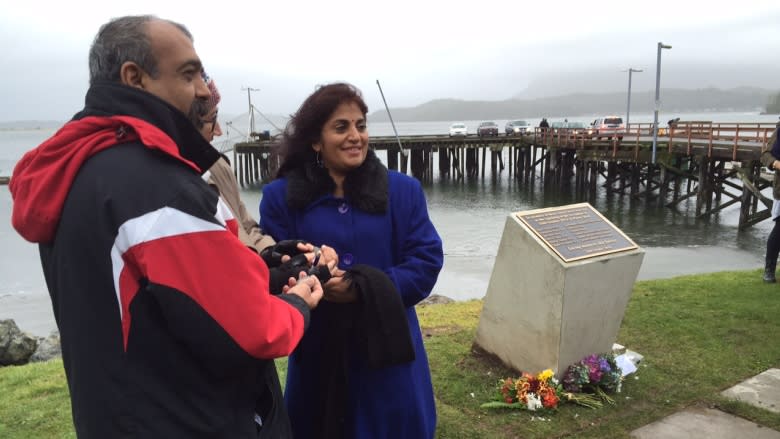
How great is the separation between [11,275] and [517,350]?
45.0 ft

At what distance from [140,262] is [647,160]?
2408cm

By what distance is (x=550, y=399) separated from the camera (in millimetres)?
3789

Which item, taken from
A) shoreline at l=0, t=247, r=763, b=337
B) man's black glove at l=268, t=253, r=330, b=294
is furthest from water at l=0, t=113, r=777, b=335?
man's black glove at l=268, t=253, r=330, b=294

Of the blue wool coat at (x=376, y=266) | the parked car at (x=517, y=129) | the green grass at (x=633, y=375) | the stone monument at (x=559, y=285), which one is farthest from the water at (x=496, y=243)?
the parked car at (x=517, y=129)

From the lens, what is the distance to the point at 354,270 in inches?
90.5

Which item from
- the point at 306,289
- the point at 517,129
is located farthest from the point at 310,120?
the point at 517,129

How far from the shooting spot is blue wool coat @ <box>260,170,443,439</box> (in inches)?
95.6

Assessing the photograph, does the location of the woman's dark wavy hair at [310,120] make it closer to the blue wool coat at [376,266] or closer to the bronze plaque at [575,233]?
the blue wool coat at [376,266]

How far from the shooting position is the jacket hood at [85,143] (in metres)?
1.32

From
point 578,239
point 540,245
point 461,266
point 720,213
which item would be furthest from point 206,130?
point 720,213

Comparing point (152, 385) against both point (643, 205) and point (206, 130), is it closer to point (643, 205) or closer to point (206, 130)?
point (206, 130)

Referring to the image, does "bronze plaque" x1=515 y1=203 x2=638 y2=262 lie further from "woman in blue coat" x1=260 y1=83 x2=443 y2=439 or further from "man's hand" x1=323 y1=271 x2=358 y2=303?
"man's hand" x1=323 y1=271 x2=358 y2=303

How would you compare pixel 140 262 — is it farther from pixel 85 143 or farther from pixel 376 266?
pixel 376 266

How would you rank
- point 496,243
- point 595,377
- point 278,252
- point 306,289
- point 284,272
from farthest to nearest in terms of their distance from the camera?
point 496,243 < point 595,377 < point 278,252 < point 284,272 < point 306,289
